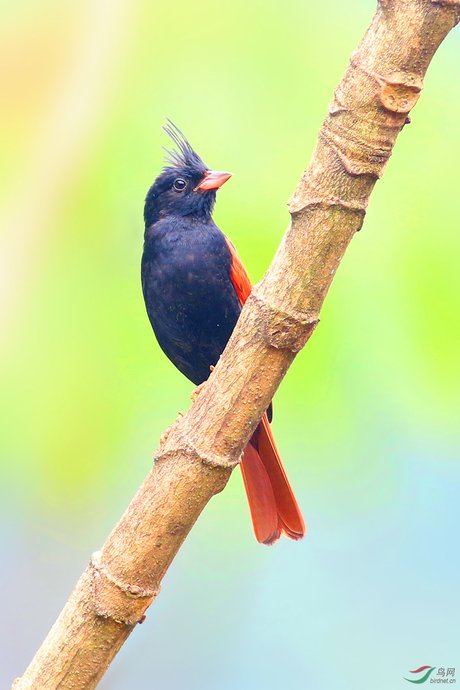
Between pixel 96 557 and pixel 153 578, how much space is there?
136 millimetres

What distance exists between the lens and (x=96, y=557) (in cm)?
192

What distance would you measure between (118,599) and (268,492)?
3.24ft

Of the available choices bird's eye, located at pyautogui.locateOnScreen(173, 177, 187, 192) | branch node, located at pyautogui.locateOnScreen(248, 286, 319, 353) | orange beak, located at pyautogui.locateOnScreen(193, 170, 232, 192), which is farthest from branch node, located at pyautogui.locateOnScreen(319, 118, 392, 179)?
bird's eye, located at pyautogui.locateOnScreen(173, 177, 187, 192)

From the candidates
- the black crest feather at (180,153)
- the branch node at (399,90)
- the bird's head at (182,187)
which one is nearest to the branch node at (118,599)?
the branch node at (399,90)

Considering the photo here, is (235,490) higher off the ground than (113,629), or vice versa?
(235,490)

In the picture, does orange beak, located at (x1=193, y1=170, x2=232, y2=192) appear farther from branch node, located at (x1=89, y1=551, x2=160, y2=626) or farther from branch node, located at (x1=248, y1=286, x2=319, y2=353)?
branch node, located at (x1=89, y1=551, x2=160, y2=626)

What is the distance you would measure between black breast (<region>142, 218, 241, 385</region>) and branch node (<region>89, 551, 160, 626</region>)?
124 centimetres

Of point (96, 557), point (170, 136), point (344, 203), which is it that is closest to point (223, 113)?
point (170, 136)

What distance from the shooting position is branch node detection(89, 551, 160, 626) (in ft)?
6.10

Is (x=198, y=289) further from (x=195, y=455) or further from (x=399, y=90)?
(x=399, y=90)

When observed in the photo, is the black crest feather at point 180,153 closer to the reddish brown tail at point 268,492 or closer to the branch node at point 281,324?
the reddish brown tail at point 268,492

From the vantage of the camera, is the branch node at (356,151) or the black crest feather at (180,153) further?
the black crest feather at (180,153)

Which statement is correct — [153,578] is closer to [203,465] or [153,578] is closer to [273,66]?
[203,465]

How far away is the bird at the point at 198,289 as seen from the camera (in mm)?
2773
